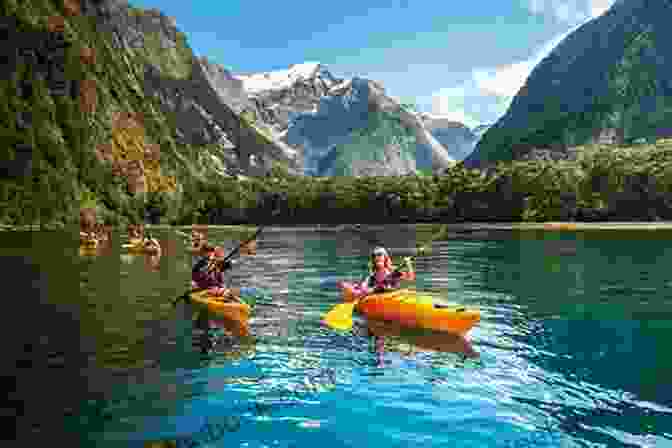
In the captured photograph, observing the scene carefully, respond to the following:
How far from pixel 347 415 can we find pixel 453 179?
165 metres

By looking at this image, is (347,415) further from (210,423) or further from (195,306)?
(195,306)

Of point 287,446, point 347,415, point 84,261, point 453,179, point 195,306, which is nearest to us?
point 287,446

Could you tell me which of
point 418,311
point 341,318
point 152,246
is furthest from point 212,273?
point 152,246

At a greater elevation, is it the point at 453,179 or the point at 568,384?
the point at 453,179

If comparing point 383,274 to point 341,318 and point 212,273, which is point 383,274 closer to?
point 341,318

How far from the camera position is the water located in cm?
1448

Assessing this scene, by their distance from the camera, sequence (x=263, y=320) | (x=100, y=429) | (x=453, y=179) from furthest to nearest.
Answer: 1. (x=453, y=179)
2. (x=263, y=320)
3. (x=100, y=429)

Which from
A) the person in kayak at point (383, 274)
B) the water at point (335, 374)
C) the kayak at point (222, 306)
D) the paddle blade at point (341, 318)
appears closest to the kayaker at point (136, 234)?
the water at point (335, 374)

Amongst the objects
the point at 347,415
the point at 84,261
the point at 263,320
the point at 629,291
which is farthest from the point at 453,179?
the point at 347,415

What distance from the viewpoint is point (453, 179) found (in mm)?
176875

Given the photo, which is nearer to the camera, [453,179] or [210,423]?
[210,423]

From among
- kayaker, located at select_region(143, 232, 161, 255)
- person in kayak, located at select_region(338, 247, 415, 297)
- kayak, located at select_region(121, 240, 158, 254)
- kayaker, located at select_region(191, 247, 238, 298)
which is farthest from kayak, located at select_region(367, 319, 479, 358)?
kayak, located at select_region(121, 240, 158, 254)

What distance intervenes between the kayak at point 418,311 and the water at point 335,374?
0.62m

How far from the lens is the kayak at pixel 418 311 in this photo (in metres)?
23.3
